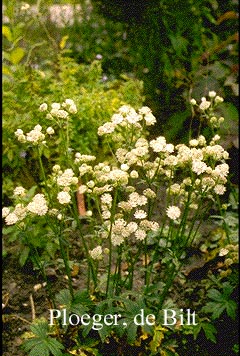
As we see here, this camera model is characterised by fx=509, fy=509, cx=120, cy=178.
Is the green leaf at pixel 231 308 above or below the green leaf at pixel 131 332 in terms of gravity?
above

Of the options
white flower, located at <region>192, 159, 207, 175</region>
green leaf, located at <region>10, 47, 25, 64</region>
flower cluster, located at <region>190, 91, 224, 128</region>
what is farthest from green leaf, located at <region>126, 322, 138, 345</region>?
green leaf, located at <region>10, 47, 25, 64</region>

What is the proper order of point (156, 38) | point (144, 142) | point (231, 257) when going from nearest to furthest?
1. point (144, 142)
2. point (231, 257)
3. point (156, 38)

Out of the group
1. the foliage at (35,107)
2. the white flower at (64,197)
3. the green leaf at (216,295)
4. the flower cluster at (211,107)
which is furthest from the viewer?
the foliage at (35,107)

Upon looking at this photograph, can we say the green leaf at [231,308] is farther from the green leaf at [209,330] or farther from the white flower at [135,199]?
the white flower at [135,199]

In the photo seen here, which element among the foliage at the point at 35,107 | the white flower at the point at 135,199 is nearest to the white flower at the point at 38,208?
the white flower at the point at 135,199

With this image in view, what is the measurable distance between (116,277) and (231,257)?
64cm

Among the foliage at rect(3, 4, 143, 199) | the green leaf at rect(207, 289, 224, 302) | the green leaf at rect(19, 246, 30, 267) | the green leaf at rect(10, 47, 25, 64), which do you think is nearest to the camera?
the green leaf at rect(207, 289, 224, 302)

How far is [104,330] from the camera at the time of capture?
6.51ft

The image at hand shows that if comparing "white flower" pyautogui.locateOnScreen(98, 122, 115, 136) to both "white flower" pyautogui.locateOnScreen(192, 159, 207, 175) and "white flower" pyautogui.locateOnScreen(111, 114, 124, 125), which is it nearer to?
"white flower" pyautogui.locateOnScreen(111, 114, 124, 125)

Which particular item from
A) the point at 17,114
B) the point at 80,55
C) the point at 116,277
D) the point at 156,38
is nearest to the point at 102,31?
the point at 80,55

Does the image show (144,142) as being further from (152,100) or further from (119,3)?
(119,3)

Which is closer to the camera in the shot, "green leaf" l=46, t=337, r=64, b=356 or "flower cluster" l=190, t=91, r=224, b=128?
"green leaf" l=46, t=337, r=64, b=356

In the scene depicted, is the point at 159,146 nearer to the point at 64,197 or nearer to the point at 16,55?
the point at 64,197

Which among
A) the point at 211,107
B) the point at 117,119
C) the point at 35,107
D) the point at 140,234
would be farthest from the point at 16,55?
the point at 140,234
